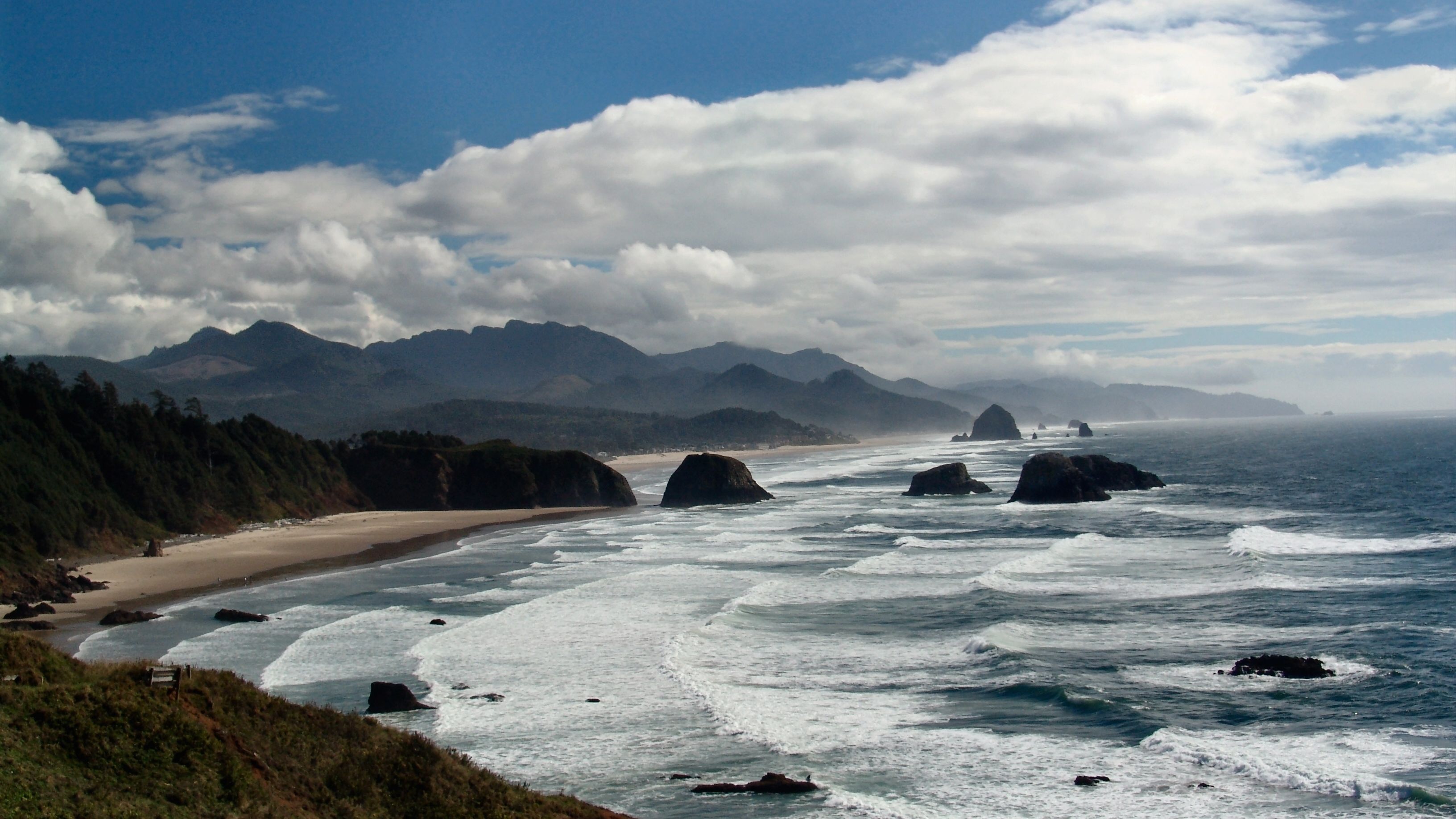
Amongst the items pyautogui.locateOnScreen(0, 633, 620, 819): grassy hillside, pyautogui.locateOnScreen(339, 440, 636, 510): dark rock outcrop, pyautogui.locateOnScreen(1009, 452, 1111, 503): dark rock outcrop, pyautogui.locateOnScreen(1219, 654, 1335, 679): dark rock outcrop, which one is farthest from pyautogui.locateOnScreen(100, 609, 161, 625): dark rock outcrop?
pyautogui.locateOnScreen(1009, 452, 1111, 503): dark rock outcrop

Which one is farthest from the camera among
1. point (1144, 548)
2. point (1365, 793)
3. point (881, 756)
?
point (1144, 548)

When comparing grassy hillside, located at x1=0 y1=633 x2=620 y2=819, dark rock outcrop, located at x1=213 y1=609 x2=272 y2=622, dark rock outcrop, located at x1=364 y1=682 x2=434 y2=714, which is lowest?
dark rock outcrop, located at x1=364 y1=682 x2=434 y2=714

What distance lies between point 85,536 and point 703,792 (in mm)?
44739

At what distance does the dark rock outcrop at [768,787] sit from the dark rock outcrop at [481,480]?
6658cm

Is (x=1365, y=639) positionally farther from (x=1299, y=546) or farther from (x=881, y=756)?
(x=1299, y=546)

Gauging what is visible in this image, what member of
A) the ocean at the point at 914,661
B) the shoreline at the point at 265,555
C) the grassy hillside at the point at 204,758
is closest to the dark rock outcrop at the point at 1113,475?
the ocean at the point at 914,661

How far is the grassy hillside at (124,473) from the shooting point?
47531 millimetres

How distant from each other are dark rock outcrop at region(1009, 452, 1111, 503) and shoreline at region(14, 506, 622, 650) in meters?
31.3

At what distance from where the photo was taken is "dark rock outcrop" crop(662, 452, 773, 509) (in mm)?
80875

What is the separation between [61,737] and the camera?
11.6m

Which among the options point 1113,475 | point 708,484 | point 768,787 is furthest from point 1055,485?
point 768,787

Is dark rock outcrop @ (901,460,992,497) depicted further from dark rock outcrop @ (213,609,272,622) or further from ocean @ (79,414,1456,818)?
dark rock outcrop @ (213,609,272,622)

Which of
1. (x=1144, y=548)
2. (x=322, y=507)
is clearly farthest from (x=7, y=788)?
(x=322, y=507)

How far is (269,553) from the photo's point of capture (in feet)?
175
